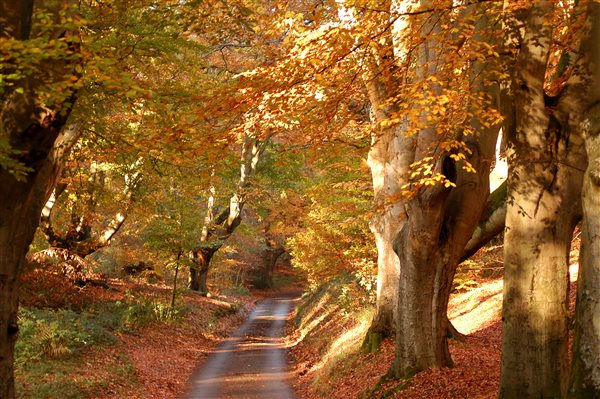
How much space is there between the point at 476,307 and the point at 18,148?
1647 centimetres

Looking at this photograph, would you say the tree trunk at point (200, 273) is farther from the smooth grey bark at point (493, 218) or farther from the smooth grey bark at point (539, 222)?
the smooth grey bark at point (539, 222)

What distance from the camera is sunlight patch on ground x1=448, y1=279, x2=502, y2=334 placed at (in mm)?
16922

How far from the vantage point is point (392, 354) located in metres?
13.2

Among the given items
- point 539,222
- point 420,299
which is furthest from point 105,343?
point 539,222

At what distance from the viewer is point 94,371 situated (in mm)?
13539

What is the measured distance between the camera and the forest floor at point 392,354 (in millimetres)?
9508

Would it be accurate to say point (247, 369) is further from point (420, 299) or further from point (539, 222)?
point (539, 222)

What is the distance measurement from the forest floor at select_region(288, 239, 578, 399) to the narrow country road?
67 cm

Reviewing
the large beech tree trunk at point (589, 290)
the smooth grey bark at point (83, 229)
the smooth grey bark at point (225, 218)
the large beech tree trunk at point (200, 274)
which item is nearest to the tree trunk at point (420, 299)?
the large beech tree trunk at point (589, 290)

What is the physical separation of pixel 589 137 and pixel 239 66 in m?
15.9

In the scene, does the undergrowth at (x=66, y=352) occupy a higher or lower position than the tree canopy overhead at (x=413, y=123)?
lower

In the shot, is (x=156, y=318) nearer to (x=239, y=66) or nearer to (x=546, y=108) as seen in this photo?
(x=239, y=66)

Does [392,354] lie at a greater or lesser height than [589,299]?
lesser

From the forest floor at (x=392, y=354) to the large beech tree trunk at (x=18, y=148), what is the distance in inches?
238
